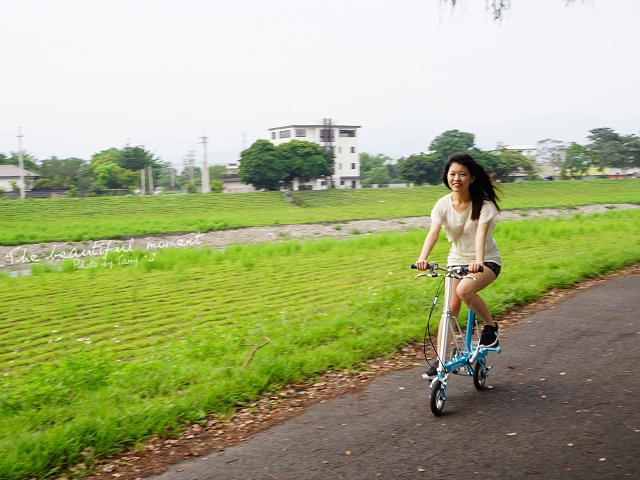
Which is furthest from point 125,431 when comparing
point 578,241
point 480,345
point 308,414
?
point 578,241

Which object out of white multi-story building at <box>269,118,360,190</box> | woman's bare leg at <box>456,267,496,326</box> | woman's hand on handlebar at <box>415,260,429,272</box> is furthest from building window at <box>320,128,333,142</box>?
woman's hand on handlebar at <box>415,260,429,272</box>

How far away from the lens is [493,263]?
501cm

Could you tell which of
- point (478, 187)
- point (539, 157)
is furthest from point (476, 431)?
point (539, 157)

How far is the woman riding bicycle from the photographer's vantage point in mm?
4867

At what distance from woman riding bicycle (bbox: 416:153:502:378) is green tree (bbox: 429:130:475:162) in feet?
171

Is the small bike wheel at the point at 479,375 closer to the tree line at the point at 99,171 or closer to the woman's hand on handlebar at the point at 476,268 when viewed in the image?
the woman's hand on handlebar at the point at 476,268

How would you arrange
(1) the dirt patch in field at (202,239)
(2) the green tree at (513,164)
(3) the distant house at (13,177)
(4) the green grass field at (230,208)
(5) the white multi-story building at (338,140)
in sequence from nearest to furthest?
1. (1) the dirt patch in field at (202,239)
2. (4) the green grass field at (230,208)
3. (3) the distant house at (13,177)
4. (2) the green tree at (513,164)
5. (5) the white multi-story building at (338,140)

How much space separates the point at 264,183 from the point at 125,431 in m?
56.1

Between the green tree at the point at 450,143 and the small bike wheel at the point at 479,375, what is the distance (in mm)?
52110

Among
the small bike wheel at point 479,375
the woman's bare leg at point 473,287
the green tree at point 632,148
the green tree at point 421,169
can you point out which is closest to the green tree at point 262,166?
the green tree at point 421,169

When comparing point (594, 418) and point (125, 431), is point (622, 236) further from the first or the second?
point (125, 431)

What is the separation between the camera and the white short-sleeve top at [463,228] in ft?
16.2

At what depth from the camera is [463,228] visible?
16.3 ft

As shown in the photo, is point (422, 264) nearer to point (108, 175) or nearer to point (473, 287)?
point (473, 287)
